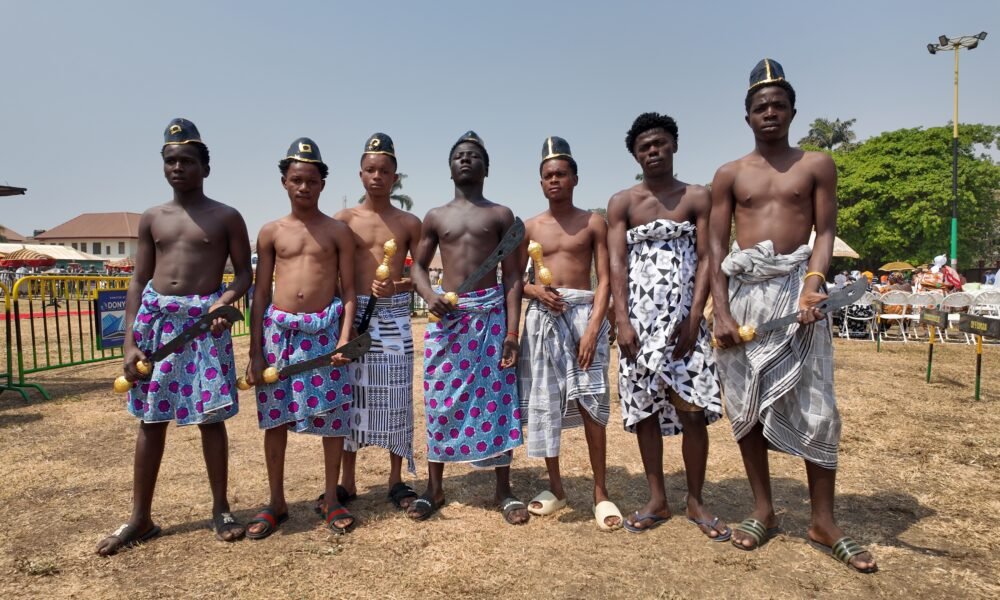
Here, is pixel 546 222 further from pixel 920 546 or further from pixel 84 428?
pixel 84 428

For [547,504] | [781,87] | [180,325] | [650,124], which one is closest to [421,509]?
[547,504]

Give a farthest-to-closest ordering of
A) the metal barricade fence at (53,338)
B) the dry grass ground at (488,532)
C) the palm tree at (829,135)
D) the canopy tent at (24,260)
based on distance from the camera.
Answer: the palm tree at (829,135), the canopy tent at (24,260), the metal barricade fence at (53,338), the dry grass ground at (488,532)

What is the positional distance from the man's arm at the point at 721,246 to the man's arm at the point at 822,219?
398 mm

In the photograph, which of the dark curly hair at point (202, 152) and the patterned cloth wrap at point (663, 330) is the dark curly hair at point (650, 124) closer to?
the patterned cloth wrap at point (663, 330)

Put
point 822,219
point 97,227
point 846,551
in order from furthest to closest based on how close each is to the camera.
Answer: point 97,227 < point 822,219 < point 846,551

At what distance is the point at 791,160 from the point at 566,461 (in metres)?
2.97

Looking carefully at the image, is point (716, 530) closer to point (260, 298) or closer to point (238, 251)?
point (260, 298)

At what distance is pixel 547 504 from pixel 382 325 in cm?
163

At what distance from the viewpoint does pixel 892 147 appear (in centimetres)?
3412

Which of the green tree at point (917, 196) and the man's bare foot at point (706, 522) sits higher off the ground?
the green tree at point (917, 196)

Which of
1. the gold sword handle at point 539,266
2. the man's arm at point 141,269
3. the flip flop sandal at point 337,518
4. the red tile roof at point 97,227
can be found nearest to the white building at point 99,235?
the red tile roof at point 97,227

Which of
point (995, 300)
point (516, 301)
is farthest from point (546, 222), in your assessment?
point (995, 300)

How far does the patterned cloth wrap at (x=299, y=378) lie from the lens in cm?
342

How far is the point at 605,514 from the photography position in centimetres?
346
